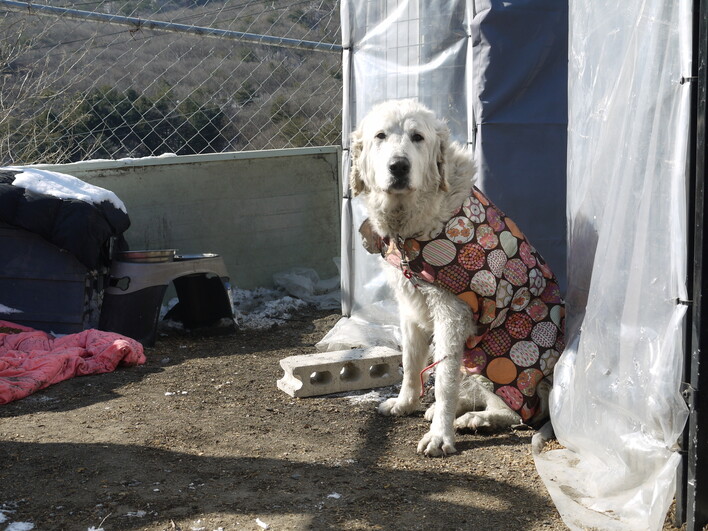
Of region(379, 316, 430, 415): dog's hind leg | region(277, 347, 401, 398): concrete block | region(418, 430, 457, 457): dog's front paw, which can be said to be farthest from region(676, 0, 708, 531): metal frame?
region(277, 347, 401, 398): concrete block

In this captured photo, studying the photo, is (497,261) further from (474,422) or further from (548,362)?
(474,422)

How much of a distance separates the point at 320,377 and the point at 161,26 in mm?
3379

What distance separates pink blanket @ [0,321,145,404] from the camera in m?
4.29

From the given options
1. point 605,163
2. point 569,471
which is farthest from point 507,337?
point 605,163

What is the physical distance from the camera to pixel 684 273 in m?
2.39

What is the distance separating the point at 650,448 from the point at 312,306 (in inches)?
165

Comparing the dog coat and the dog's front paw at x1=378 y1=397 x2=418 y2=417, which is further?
the dog's front paw at x1=378 y1=397 x2=418 y2=417

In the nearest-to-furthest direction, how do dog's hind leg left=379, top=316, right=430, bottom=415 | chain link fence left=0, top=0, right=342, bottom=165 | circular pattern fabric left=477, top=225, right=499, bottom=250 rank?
circular pattern fabric left=477, top=225, right=499, bottom=250 < dog's hind leg left=379, top=316, right=430, bottom=415 < chain link fence left=0, top=0, right=342, bottom=165

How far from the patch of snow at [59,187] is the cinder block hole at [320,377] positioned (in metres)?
2.03

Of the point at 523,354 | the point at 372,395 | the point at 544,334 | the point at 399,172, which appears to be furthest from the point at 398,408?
the point at 399,172

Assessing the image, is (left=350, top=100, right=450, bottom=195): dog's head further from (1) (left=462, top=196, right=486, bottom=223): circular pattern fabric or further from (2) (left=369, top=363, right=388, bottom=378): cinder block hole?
(2) (left=369, top=363, right=388, bottom=378): cinder block hole

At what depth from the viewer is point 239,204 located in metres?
6.76

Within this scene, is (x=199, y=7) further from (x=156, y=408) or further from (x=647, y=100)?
(x=647, y=100)

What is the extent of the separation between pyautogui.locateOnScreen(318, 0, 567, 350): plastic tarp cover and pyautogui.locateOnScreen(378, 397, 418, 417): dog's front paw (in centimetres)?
115
